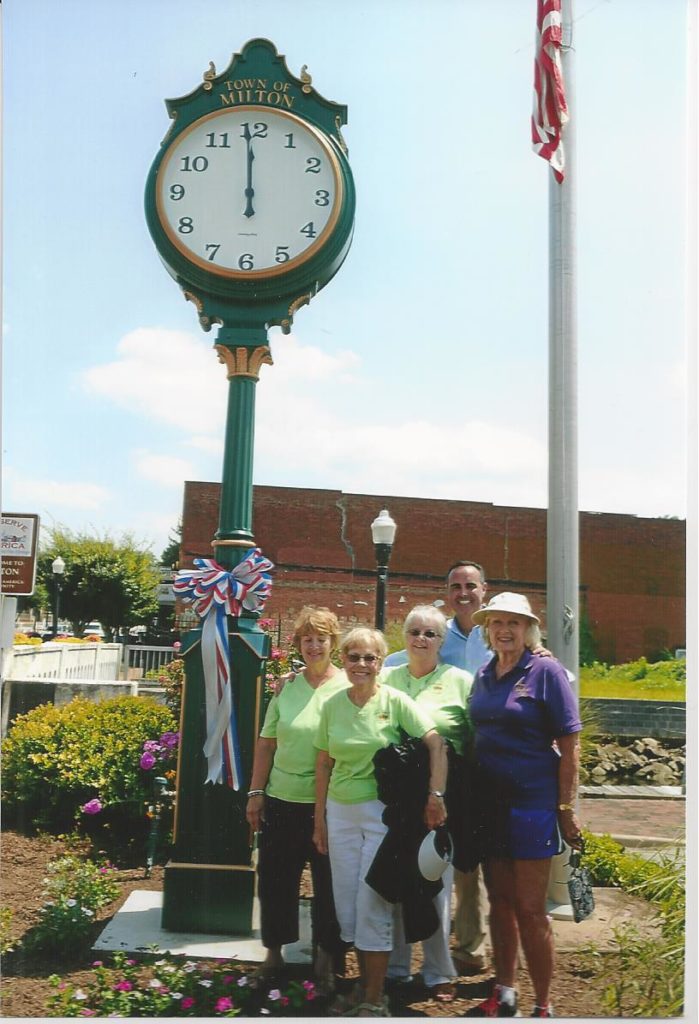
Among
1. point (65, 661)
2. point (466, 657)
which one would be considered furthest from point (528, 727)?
point (65, 661)

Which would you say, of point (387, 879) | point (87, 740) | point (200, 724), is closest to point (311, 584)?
point (87, 740)

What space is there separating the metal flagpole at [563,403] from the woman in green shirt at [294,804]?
1.62 meters

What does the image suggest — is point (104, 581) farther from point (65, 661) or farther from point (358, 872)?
point (358, 872)

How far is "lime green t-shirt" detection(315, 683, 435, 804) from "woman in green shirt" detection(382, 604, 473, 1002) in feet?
0.42

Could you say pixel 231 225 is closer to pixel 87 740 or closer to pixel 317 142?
pixel 317 142

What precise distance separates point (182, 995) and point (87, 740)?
235 centimetres

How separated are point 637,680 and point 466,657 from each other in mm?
11048

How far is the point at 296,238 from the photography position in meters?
4.32

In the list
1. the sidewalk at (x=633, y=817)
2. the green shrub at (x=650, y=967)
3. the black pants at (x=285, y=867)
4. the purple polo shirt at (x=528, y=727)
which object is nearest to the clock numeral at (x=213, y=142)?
the purple polo shirt at (x=528, y=727)

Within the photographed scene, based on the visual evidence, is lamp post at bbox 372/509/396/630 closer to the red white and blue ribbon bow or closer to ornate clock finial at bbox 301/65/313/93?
the red white and blue ribbon bow

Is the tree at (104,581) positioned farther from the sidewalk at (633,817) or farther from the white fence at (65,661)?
the sidewalk at (633,817)

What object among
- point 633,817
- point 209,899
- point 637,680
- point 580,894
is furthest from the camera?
point 637,680

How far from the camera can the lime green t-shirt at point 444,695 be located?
3518 millimetres

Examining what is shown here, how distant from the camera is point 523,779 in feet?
10.9
